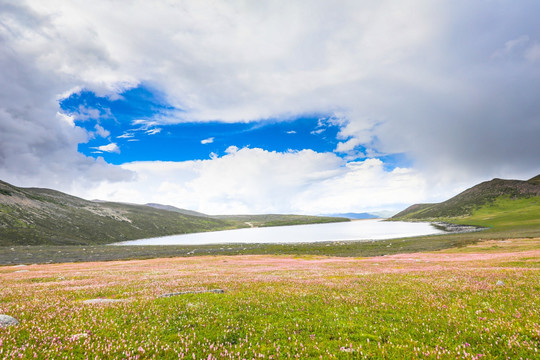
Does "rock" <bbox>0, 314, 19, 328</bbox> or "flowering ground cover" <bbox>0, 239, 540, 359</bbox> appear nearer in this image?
"flowering ground cover" <bbox>0, 239, 540, 359</bbox>

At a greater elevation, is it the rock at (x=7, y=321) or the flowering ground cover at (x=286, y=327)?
the rock at (x=7, y=321)

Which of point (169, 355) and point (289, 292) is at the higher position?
point (169, 355)

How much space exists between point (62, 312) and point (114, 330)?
4.36 m

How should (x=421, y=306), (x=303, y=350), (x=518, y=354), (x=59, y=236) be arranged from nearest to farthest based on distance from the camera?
(x=518, y=354)
(x=303, y=350)
(x=421, y=306)
(x=59, y=236)

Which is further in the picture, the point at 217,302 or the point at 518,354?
the point at 217,302

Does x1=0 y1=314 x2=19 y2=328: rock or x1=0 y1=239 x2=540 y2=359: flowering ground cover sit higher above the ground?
x1=0 y1=314 x2=19 y2=328: rock

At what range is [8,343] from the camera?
716 cm

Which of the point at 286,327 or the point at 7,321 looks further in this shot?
the point at 286,327

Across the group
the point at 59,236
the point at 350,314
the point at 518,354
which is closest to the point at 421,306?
the point at 350,314

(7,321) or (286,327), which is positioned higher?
(7,321)

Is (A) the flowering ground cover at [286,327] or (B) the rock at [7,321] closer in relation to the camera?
(A) the flowering ground cover at [286,327]

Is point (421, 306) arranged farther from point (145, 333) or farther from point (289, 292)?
point (145, 333)

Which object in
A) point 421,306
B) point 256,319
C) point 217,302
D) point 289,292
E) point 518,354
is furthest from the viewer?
point 289,292

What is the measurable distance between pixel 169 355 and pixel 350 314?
798cm
